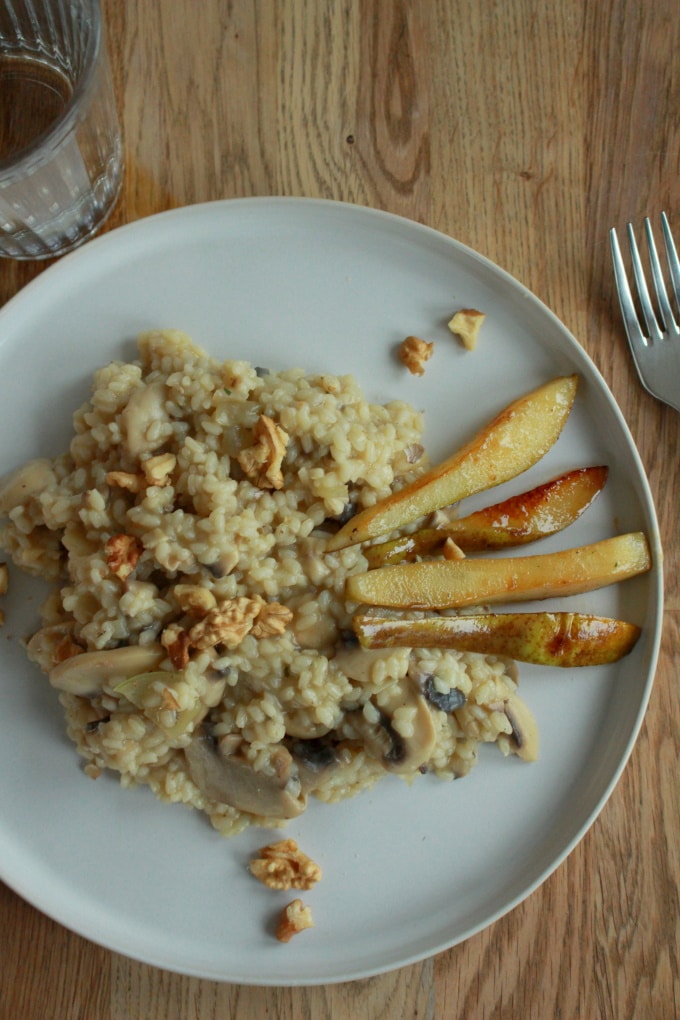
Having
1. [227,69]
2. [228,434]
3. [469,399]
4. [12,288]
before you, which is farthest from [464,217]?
[12,288]

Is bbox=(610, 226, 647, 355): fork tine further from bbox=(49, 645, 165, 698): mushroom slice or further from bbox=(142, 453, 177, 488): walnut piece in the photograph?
bbox=(49, 645, 165, 698): mushroom slice

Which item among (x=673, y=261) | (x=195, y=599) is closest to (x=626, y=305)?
(x=673, y=261)

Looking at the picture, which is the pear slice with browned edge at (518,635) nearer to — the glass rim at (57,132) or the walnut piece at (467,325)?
the walnut piece at (467,325)

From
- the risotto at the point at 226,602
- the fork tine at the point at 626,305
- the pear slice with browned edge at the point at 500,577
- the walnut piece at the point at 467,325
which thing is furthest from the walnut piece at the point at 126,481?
the fork tine at the point at 626,305

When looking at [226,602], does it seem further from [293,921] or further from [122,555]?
[293,921]

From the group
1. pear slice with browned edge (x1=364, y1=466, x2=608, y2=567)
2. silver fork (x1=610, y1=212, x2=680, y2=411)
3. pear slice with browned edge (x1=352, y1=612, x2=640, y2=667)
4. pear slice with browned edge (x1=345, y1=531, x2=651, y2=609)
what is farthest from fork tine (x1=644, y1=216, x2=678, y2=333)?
pear slice with browned edge (x1=352, y1=612, x2=640, y2=667)

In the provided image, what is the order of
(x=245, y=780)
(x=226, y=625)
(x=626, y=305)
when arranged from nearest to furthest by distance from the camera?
(x=226, y=625)
(x=245, y=780)
(x=626, y=305)
